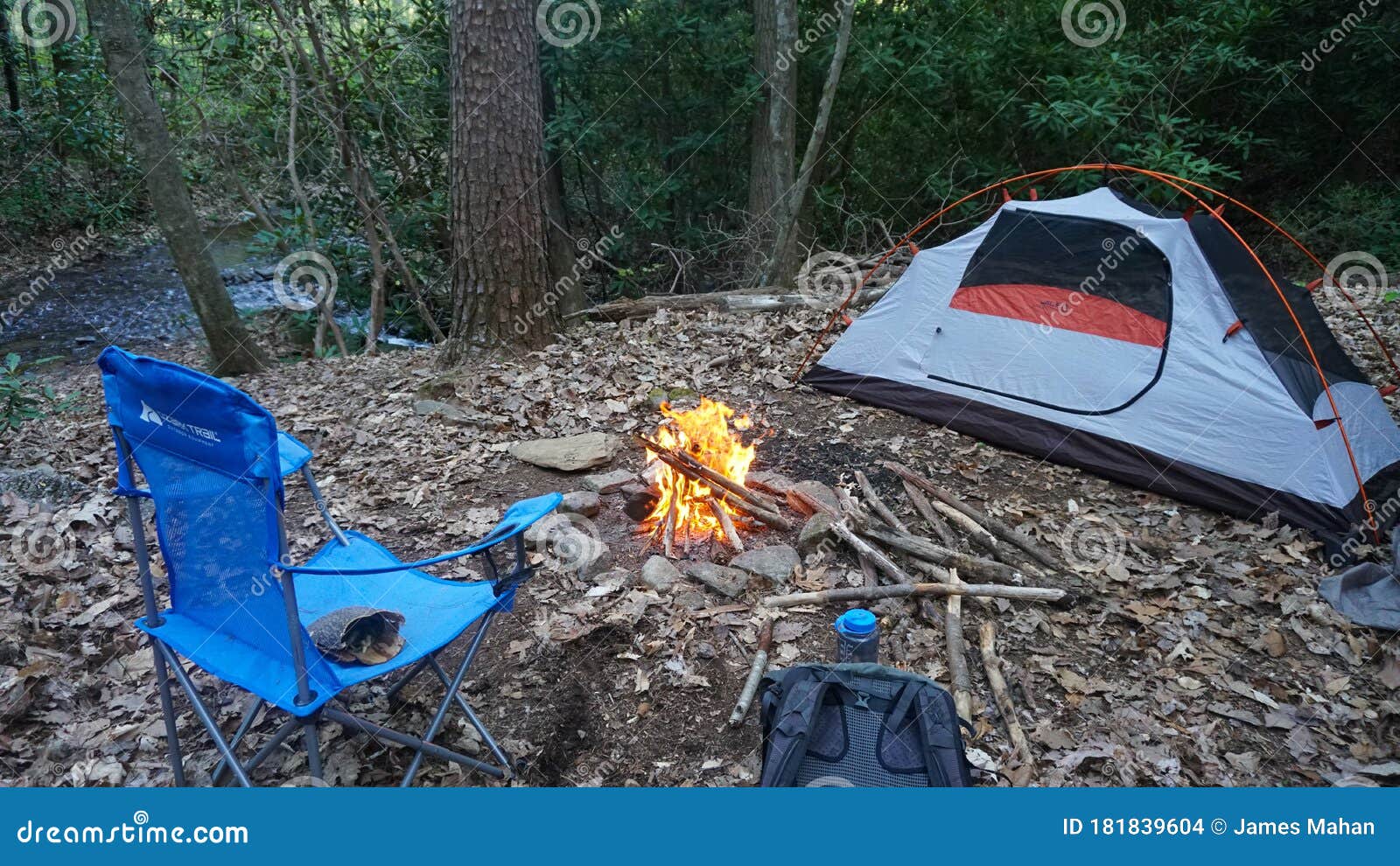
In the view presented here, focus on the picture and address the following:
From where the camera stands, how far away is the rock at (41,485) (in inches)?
158

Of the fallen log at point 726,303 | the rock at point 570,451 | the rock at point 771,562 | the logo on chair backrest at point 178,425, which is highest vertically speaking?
the logo on chair backrest at point 178,425

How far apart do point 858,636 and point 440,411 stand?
315cm

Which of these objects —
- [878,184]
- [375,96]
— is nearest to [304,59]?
[375,96]

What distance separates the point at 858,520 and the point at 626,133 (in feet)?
22.1

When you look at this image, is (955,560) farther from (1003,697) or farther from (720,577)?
(720,577)

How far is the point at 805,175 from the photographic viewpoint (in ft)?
26.0

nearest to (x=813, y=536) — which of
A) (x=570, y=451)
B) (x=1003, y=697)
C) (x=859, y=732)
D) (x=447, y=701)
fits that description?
(x=1003, y=697)

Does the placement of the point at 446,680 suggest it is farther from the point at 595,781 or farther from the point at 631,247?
the point at 631,247

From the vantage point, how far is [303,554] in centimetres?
368

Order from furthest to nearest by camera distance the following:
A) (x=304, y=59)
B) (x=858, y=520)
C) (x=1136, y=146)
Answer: (x=1136, y=146)
(x=304, y=59)
(x=858, y=520)

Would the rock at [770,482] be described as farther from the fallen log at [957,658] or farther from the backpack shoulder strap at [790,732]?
the backpack shoulder strap at [790,732]

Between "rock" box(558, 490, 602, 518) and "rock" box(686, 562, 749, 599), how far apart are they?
24.2 inches

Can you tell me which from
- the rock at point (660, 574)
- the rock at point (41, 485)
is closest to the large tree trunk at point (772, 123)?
the rock at point (660, 574)

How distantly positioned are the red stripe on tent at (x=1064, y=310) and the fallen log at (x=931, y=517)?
1514 millimetres
